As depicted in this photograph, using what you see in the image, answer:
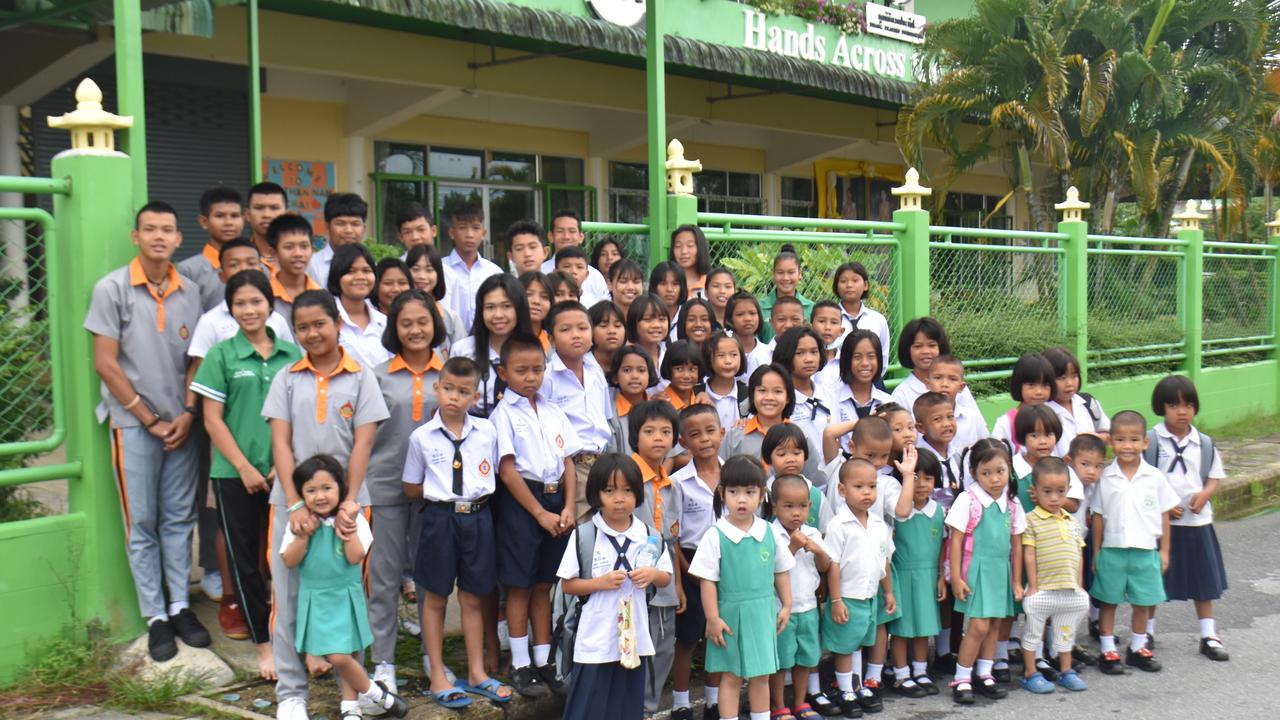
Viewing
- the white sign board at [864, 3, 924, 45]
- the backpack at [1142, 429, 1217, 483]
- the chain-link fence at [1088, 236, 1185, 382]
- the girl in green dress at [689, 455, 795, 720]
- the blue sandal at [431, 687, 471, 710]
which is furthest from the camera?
the white sign board at [864, 3, 924, 45]

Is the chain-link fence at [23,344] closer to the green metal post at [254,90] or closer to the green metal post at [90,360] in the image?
the green metal post at [90,360]

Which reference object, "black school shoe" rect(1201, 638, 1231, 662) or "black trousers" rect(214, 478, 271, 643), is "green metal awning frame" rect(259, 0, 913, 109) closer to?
"black trousers" rect(214, 478, 271, 643)

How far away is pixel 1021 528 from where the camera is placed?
477 cm

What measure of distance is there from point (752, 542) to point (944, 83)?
1029cm

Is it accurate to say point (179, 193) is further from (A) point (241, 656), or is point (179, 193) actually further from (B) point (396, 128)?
(A) point (241, 656)

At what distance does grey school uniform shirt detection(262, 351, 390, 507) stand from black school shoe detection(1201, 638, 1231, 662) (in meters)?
3.67

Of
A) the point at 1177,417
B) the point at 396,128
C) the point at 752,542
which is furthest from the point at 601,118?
the point at 752,542

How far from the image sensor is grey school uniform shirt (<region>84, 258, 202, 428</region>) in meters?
4.31

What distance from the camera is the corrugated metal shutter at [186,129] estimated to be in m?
9.62

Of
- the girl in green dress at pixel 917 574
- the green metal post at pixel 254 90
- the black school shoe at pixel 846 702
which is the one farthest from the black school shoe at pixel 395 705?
the green metal post at pixel 254 90

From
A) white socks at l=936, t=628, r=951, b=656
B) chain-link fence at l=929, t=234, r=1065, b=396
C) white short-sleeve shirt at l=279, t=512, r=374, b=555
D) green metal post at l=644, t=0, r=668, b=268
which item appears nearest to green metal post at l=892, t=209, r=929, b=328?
chain-link fence at l=929, t=234, r=1065, b=396

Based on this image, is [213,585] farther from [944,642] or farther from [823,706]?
[944,642]

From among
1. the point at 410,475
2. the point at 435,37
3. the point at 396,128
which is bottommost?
the point at 410,475

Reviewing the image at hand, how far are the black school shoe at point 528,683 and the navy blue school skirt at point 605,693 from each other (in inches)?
15.4
